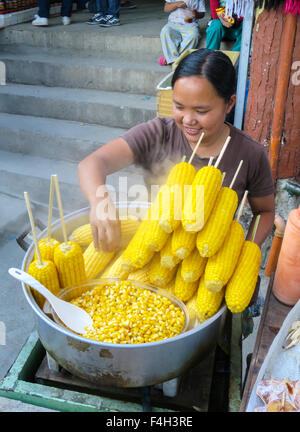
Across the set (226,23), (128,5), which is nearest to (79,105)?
(226,23)

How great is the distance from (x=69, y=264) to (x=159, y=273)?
0.32 metres

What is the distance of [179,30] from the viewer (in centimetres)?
514

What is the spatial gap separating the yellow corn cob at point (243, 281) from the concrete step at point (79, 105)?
3.64 metres

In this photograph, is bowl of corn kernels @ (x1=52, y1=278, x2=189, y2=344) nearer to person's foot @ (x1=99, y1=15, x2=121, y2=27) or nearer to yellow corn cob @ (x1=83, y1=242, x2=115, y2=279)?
yellow corn cob @ (x1=83, y1=242, x2=115, y2=279)

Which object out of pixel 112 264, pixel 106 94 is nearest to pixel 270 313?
pixel 112 264

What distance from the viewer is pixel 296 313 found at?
1277 millimetres

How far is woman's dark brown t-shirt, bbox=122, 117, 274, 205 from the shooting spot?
73.0 inches

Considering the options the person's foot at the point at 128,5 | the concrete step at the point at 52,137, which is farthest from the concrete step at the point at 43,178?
the person's foot at the point at 128,5

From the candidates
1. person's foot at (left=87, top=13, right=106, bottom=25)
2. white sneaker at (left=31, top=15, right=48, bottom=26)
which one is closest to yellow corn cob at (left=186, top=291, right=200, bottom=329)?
person's foot at (left=87, top=13, right=106, bottom=25)

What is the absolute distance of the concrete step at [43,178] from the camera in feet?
14.3

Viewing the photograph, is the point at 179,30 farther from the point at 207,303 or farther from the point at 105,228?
the point at 207,303

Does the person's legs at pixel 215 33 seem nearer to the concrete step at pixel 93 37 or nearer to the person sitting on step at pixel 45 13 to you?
the concrete step at pixel 93 37
